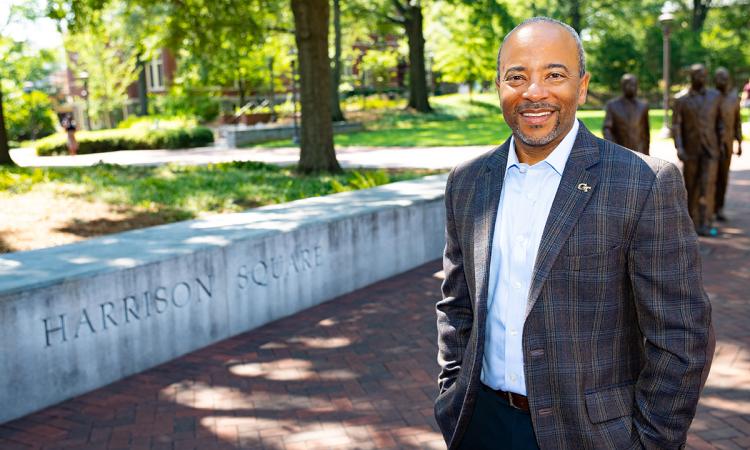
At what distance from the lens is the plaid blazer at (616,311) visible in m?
2.04

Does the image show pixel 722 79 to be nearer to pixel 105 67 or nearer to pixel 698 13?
pixel 105 67

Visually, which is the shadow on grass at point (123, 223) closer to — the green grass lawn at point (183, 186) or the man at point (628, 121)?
the green grass lawn at point (183, 186)

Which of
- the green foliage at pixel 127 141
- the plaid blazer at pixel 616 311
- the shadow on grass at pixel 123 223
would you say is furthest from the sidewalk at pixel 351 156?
the plaid blazer at pixel 616 311

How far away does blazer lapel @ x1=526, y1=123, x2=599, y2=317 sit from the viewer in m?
2.08

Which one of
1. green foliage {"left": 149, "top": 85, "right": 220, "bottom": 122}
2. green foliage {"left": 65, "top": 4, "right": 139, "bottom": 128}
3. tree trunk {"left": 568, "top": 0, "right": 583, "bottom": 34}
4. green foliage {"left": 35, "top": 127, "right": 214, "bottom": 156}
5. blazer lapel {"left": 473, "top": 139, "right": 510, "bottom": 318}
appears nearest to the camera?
blazer lapel {"left": 473, "top": 139, "right": 510, "bottom": 318}

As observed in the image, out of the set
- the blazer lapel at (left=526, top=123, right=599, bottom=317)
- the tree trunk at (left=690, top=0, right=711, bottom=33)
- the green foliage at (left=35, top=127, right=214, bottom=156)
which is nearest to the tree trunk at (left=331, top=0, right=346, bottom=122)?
the green foliage at (left=35, top=127, right=214, bottom=156)

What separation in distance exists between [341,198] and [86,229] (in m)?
2.89

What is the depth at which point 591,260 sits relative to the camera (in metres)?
2.08

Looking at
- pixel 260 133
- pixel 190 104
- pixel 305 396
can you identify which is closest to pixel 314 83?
pixel 305 396

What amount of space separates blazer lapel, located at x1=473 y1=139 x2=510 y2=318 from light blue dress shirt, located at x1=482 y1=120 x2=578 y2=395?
0.06ft

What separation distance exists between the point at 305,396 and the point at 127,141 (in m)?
28.4

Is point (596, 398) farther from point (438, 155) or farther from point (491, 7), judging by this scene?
point (491, 7)

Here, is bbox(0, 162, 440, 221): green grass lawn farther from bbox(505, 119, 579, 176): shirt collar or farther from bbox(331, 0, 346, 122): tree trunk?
bbox(331, 0, 346, 122): tree trunk

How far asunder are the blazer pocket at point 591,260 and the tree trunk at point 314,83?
12.2 m
